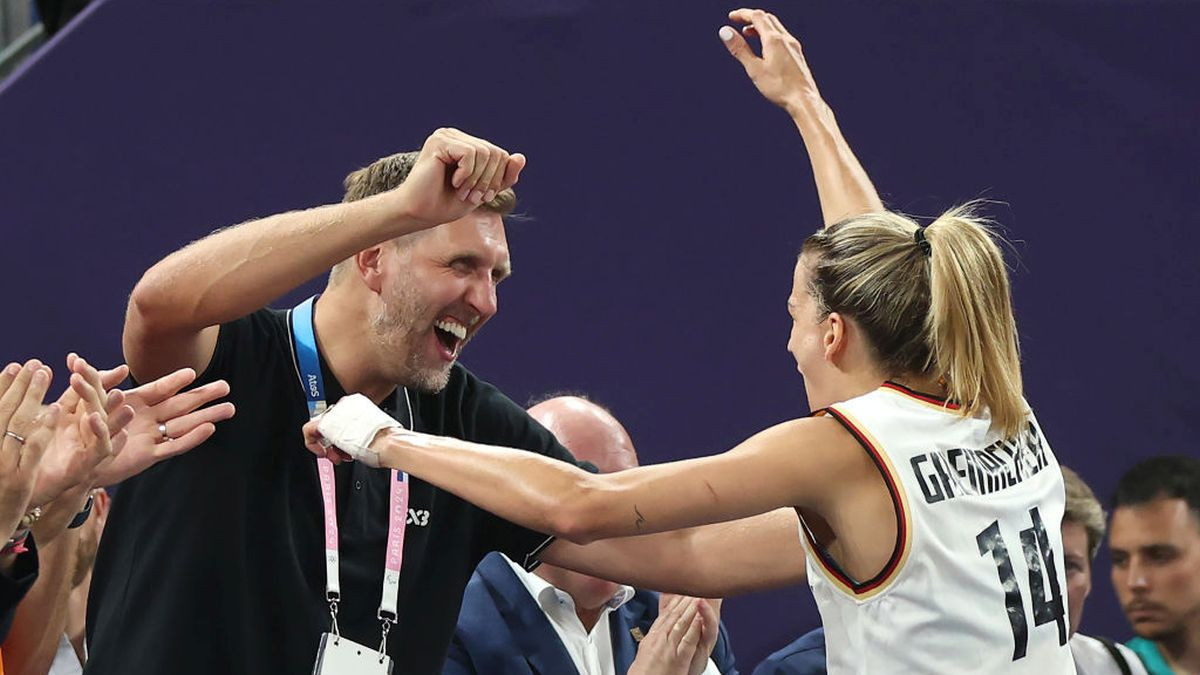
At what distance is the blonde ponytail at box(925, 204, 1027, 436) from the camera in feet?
7.36

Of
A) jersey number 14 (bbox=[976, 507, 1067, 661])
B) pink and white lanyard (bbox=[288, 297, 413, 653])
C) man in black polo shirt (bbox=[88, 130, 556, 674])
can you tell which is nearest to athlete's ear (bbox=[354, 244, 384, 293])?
man in black polo shirt (bbox=[88, 130, 556, 674])

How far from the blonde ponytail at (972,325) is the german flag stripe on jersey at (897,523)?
163 millimetres

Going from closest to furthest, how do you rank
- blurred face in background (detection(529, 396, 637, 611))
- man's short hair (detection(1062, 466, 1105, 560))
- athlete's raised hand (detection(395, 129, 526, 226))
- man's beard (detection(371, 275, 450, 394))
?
athlete's raised hand (detection(395, 129, 526, 226)) → man's beard (detection(371, 275, 450, 394)) → blurred face in background (detection(529, 396, 637, 611)) → man's short hair (detection(1062, 466, 1105, 560))

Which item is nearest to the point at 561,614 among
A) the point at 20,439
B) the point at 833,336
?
the point at 833,336

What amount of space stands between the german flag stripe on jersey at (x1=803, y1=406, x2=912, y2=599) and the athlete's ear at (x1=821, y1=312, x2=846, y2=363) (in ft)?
0.41

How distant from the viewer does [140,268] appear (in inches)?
157

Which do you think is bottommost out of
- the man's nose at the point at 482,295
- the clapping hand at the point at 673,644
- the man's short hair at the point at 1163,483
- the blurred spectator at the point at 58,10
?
the man's short hair at the point at 1163,483

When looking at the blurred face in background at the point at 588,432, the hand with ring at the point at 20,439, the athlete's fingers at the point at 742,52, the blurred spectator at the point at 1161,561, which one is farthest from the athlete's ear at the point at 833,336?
the blurred spectator at the point at 1161,561

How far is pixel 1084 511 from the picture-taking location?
3.79 m

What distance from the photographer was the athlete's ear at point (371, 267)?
273cm

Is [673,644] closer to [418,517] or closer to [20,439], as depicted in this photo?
[418,517]

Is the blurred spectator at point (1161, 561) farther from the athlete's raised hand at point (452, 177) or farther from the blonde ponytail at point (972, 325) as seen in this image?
the athlete's raised hand at point (452, 177)

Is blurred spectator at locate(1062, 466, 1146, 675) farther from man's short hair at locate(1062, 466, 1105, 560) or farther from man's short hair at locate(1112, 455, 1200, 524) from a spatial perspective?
man's short hair at locate(1112, 455, 1200, 524)

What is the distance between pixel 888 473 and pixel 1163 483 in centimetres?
216
